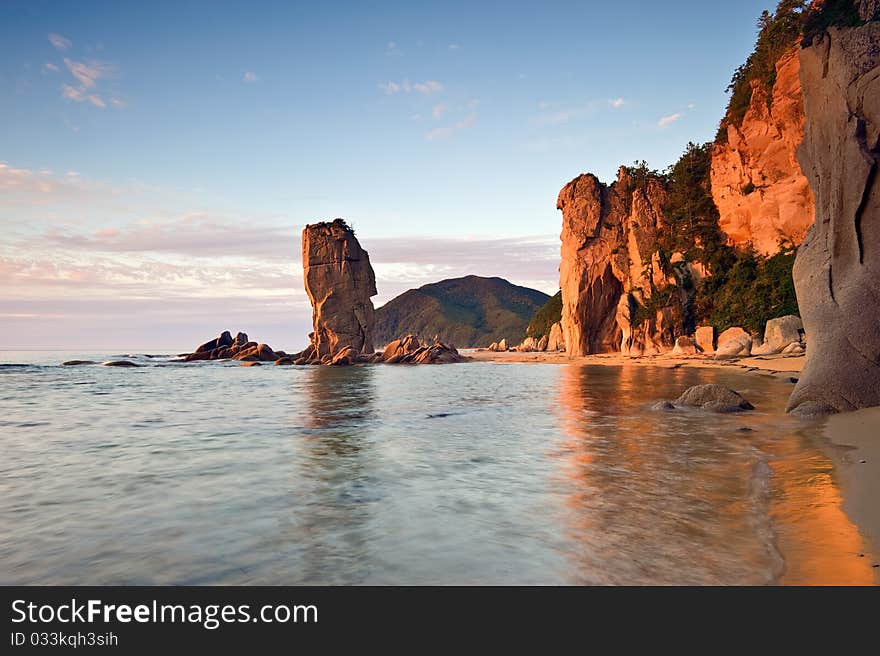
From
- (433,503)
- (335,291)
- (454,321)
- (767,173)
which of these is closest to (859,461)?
(433,503)

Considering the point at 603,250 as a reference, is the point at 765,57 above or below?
above

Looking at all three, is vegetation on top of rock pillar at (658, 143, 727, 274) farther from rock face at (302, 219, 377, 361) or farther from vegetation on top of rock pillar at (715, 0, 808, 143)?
rock face at (302, 219, 377, 361)

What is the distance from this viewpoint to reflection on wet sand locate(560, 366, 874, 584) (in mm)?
4262

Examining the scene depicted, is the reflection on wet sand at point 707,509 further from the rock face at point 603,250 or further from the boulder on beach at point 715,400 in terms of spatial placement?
the rock face at point 603,250

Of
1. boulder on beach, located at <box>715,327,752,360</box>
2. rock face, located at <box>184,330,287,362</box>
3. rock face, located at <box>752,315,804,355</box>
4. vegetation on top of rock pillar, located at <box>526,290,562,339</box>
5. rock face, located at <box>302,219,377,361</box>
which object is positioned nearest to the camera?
rock face, located at <box>752,315,804,355</box>

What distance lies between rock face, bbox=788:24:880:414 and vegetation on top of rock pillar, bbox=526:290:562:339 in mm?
82208

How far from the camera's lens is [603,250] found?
58.0m

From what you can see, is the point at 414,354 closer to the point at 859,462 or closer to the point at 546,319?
the point at 859,462

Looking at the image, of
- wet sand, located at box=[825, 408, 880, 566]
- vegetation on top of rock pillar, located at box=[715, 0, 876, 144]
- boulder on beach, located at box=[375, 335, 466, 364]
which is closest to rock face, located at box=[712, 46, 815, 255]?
vegetation on top of rock pillar, located at box=[715, 0, 876, 144]

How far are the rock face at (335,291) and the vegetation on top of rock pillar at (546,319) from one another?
45781 millimetres

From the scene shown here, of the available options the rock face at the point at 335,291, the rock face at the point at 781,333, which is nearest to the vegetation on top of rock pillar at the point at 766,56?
the rock face at the point at 781,333

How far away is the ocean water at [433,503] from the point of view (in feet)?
14.9

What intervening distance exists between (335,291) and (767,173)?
40.3 metres

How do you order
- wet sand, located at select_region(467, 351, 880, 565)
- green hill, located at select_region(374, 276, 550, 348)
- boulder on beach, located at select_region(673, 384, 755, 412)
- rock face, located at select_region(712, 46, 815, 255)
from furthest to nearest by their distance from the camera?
green hill, located at select_region(374, 276, 550, 348) < rock face, located at select_region(712, 46, 815, 255) < boulder on beach, located at select_region(673, 384, 755, 412) < wet sand, located at select_region(467, 351, 880, 565)
